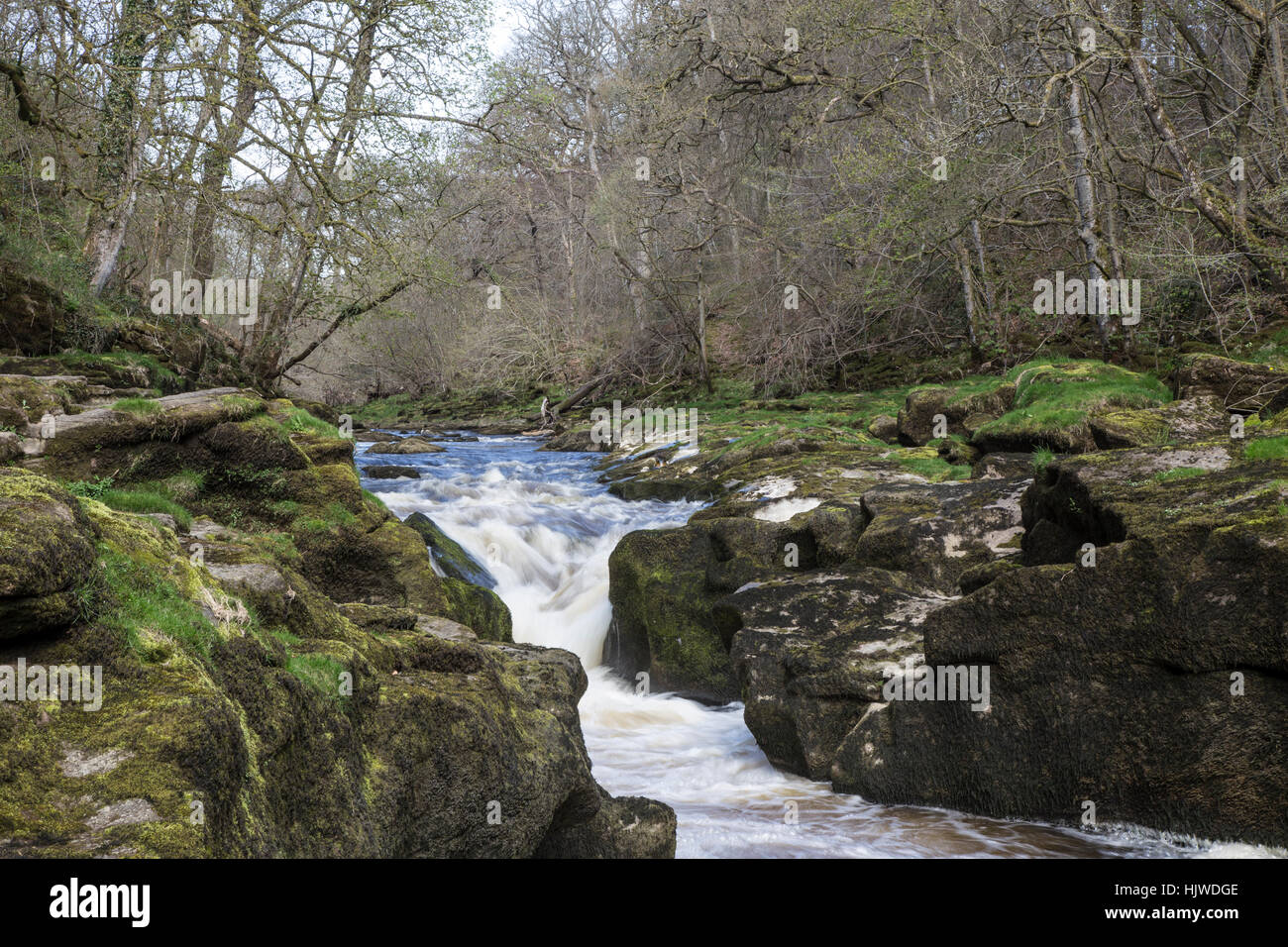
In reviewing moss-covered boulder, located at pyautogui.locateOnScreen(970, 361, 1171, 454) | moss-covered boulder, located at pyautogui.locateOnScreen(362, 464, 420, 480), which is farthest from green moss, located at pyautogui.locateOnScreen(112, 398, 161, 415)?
moss-covered boulder, located at pyautogui.locateOnScreen(970, 361, 1171, 454)

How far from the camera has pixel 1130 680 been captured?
6.03 m

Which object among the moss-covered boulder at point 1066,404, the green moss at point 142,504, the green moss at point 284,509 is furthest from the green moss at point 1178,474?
the green moss at point 284,509

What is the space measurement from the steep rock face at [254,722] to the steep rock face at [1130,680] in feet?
8.14

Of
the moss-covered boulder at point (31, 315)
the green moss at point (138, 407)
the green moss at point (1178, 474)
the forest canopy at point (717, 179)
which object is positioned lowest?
the green moss at point (1178, 474)

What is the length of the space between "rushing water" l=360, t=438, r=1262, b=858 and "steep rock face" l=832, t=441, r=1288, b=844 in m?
0.23

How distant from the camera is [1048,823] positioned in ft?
20.5

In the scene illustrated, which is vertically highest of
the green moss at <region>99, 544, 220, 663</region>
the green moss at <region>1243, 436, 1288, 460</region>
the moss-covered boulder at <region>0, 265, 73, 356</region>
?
the moss-covered boulder at <region>0, 265, 73, 356</region>

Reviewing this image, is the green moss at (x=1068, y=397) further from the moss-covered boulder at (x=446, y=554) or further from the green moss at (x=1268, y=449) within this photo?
the moss-covered boulder at (x=446, y=554)

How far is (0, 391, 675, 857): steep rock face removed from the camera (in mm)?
2770

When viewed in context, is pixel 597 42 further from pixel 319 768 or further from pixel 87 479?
pixel 319 768

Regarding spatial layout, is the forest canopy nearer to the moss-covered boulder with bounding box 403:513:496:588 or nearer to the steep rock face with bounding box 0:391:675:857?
the moss-covered boulder with bounding box 403:513:496:588

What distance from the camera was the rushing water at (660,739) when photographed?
619 cm

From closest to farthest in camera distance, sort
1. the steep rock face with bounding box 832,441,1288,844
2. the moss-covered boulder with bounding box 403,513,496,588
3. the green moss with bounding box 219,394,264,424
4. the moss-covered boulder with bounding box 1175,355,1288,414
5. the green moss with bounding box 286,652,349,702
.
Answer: the green moss with bounding box 286,652,349,702 < the steep rock face with bounding box 832,441,1288,844 < the green moss with bounding box 219,394,264,424 < the moss-covered boulder with bounding box 1175,355,1288,414 < the moss-covered boulder with bounding box 403,513,496,588

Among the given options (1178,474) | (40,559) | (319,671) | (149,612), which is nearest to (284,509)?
(319,671)
